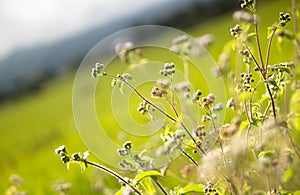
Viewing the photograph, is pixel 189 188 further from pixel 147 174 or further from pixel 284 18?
pixel 284 18

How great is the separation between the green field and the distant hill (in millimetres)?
1315

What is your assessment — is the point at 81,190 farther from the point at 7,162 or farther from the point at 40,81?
the point at 40,81

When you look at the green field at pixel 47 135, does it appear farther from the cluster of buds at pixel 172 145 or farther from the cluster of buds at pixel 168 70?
the cluster of buds at pixel 172 145

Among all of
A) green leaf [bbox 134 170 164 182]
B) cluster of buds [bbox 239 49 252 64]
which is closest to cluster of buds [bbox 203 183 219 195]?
green leaf [bbox 134 170 164 182]

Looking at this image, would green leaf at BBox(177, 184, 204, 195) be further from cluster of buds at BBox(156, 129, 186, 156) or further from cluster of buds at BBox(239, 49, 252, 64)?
cluster of buds at BBox(239, 49, 252, 64)

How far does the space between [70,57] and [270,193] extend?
29.0 metres

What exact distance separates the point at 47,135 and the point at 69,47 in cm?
2593

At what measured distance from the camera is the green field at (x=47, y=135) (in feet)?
15.8

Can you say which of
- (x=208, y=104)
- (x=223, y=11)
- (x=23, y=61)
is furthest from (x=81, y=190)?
(x=23, y=61)

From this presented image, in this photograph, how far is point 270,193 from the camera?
1948 mm

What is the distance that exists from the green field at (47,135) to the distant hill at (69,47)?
131cm

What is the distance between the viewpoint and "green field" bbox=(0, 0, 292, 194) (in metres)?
4.81

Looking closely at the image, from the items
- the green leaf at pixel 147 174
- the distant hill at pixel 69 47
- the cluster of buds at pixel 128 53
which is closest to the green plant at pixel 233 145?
the green leaf at pixel 147 174

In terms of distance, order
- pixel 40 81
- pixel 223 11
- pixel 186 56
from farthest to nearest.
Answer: pixel 40 81 → pixel 223 11 → pixel 186 56
